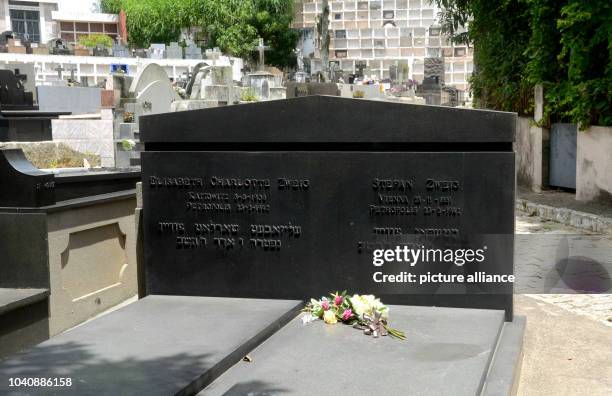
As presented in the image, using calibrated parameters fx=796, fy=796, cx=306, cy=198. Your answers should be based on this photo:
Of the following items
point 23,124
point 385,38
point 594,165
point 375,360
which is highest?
point 385,38

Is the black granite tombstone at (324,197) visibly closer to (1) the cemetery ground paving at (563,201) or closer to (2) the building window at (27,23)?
(1) the cemetery ground paving at (563,201)

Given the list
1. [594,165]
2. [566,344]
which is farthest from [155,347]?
[594,165]

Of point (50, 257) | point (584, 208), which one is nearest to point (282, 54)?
point (584, 208)

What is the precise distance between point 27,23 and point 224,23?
80.3 feet

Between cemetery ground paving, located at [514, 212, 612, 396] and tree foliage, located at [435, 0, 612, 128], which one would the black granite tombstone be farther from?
tree foliage, located at [435, 0, 612, 128]

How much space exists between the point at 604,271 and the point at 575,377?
366 centimetres

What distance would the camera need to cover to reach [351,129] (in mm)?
4508

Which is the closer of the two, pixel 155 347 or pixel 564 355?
pixel 155 347

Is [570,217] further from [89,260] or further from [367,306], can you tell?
[367,306]

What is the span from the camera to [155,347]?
12.1ft

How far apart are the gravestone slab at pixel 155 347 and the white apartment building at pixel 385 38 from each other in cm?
5719

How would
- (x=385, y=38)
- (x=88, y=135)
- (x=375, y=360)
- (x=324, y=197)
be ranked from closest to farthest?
(x=375, y=360)
(x=324, y=197)
(x=88, y=135)
(x=385, y=38)

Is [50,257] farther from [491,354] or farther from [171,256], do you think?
[491,354]

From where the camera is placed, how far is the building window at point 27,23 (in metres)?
75.7
